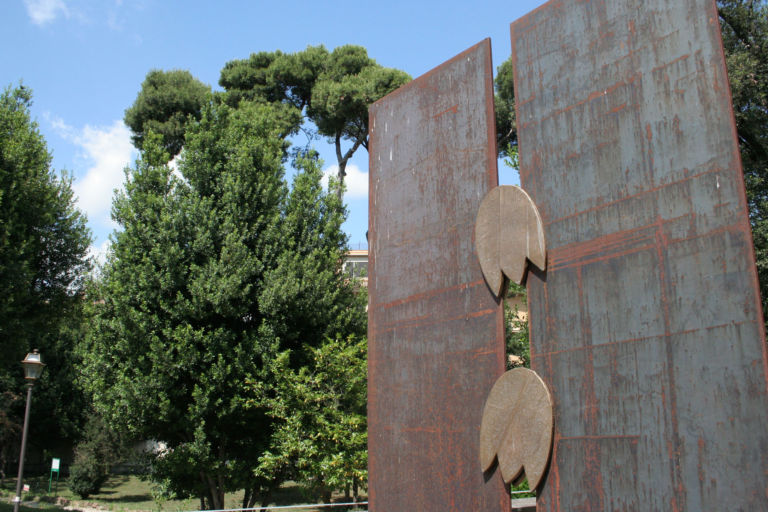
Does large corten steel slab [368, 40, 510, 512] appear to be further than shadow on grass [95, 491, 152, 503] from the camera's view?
No

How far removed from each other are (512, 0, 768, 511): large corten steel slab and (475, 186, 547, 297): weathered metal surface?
100 millimetres

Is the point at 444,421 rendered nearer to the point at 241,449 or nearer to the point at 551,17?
the point at 551,17

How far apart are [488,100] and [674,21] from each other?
1617 mm

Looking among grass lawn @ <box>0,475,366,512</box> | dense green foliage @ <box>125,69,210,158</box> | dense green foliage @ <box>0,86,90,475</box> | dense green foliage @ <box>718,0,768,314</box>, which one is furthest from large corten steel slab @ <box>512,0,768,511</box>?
dense green foliage @ <box>125,69,210,158</box>

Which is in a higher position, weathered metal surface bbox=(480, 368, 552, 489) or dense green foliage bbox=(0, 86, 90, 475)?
dense green foliage bbox=(0, 86, 90, 475)

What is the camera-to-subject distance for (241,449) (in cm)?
1223

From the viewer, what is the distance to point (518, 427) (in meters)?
4.43

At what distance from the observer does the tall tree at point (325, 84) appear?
69.3 ft

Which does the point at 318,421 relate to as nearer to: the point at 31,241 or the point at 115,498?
the point at 31,241

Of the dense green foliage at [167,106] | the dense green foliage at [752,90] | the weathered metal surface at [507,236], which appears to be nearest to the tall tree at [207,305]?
the weathered metal surface at [507,236]

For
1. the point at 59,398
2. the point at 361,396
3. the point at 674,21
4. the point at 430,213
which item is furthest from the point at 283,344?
the point at 59,398

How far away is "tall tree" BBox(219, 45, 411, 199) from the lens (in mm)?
21125

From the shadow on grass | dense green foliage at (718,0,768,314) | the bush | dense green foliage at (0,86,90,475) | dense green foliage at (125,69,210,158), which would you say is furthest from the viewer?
dense green foliage at (125,69,210,158)

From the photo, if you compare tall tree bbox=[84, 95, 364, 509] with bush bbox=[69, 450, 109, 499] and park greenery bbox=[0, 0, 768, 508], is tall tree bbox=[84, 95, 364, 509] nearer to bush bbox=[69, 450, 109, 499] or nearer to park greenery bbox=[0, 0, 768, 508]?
park greenery bbox=[0, 0, 768, 508]
